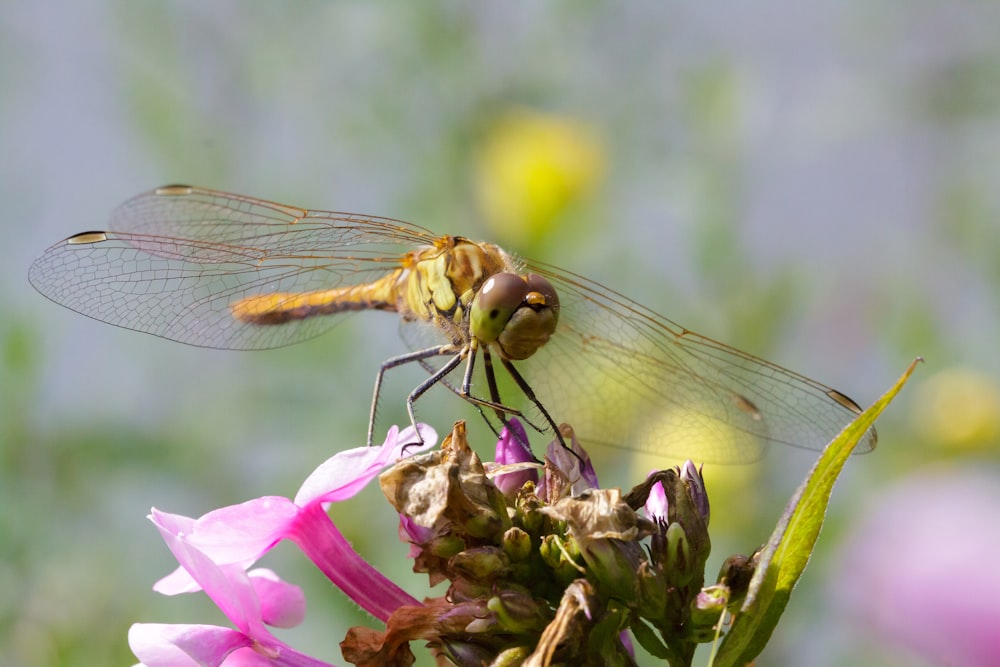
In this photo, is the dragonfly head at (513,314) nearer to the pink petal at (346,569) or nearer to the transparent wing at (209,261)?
the transparent wing at (209,261)

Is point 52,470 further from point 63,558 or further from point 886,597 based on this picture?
point 886,597

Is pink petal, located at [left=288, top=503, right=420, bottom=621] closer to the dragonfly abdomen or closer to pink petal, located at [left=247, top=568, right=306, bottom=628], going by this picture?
pink petal, located at [left=247, top=568, right=306, bottom=628]

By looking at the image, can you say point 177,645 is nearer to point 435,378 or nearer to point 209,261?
point 435,378

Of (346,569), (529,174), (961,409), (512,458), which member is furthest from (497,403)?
(961,409)

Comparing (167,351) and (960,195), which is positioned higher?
(960,195)

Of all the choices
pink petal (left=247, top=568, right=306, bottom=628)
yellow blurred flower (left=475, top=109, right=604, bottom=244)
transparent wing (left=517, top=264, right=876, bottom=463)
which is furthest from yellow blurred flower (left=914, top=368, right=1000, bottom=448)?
pink petal (left=247, top=568, right=306, bottom=628)

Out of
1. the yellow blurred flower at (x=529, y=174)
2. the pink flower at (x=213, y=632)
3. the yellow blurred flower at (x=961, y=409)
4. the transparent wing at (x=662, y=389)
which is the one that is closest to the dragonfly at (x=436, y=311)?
the transparent wing at (x=662, y=389)

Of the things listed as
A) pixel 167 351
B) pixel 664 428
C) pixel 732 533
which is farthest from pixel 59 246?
pixel 732 533
